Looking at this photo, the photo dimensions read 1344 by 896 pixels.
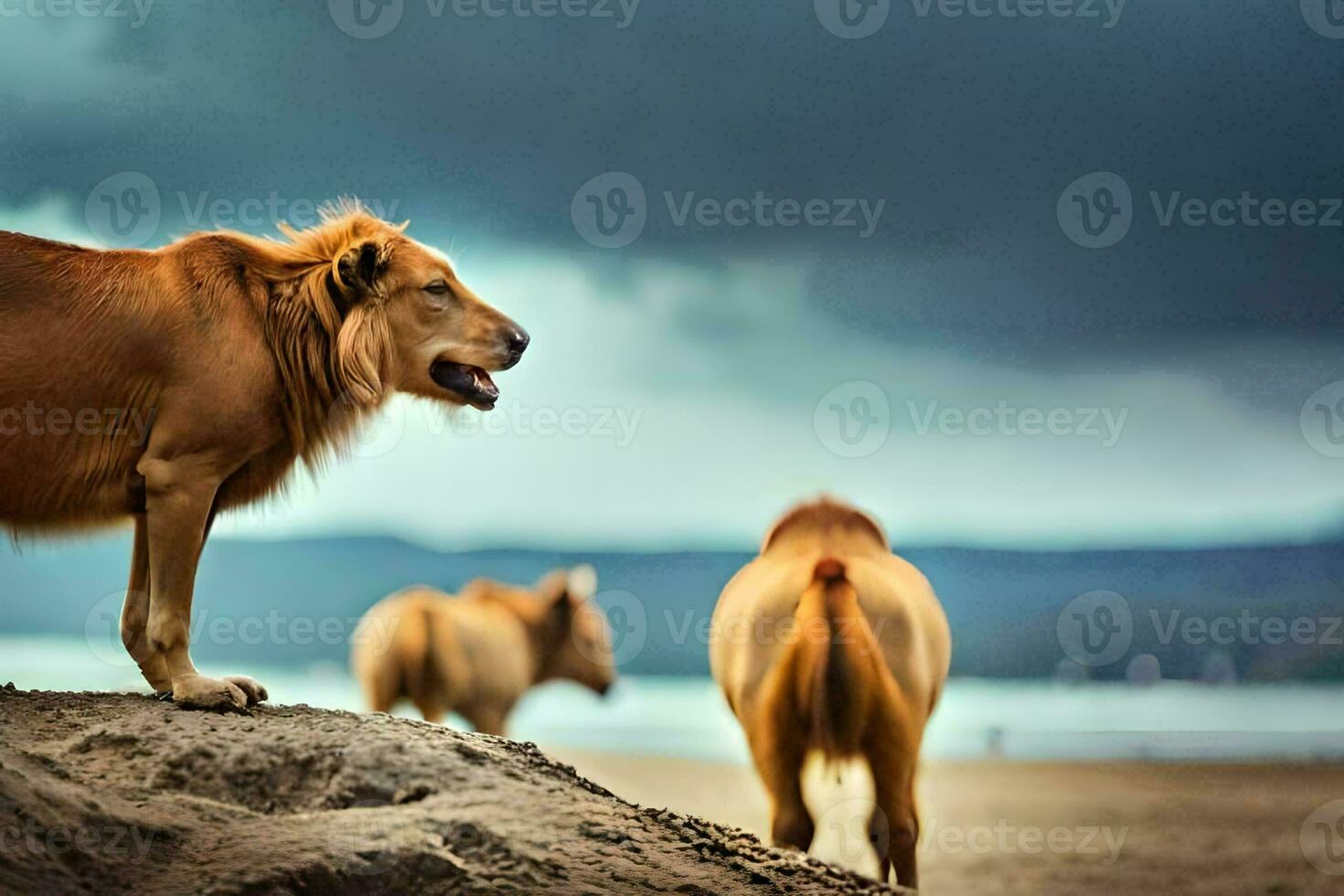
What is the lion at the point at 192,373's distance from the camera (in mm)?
3215

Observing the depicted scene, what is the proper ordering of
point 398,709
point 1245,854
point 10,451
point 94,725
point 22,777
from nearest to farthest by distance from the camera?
1. point 22,777
2. point 94,725
3. point 10,451
4. point 1245,854
5. point 398,709

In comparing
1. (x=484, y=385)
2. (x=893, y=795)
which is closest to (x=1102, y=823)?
(x=893, y=795)

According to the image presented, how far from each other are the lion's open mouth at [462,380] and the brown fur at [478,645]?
319cm

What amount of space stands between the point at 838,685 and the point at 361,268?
2222 millimetres

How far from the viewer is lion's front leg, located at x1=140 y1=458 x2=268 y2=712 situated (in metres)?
3.21

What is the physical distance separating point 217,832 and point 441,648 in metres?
4.75

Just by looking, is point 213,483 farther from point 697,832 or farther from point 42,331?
point 697,832

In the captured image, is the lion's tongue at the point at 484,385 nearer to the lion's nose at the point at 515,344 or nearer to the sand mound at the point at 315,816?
the lion's nose at the point at 515,344

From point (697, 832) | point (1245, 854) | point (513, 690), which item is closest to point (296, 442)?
point (697, 832)

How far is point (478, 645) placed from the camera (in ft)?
24.5

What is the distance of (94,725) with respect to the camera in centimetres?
298

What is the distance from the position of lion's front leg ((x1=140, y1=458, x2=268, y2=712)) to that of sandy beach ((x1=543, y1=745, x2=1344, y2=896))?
2.65 metres

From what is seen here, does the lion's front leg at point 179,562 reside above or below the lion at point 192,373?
below

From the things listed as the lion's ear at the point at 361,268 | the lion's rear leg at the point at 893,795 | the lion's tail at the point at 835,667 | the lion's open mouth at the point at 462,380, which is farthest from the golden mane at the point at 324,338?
the lion's rear leg at the point at 893,795
